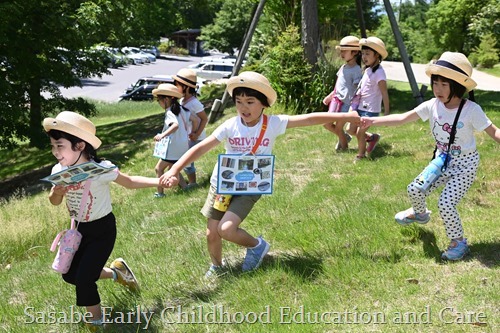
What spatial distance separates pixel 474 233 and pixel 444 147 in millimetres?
853

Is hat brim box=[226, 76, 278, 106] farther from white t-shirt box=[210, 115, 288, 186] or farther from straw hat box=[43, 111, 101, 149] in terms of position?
straw hat box=[43, 111, 101, 149]

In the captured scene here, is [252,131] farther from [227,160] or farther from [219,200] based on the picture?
[219,200]

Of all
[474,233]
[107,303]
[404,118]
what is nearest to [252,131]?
[404,118]

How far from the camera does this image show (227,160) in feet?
14.8

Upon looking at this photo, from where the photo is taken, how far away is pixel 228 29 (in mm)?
63594

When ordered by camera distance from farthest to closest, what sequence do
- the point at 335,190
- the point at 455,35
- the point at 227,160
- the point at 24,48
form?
the point at 455,35 → the point at 24,48 → the point at 335,190 → the point at 227,160

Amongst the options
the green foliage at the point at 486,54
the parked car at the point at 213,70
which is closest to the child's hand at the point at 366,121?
the parked car at the point at 213,70

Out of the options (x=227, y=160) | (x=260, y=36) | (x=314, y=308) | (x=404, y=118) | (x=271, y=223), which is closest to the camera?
(x=314, y=308)

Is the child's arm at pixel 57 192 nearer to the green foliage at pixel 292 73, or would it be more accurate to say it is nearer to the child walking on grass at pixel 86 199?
the child walking on grass at pixel 86 199

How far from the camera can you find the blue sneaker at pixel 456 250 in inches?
178

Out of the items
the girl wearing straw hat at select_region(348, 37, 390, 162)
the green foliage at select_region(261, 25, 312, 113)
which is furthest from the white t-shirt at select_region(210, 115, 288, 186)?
the green foliage at select_region(261, 25, 312, 113)

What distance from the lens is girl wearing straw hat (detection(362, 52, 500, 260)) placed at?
4.55m

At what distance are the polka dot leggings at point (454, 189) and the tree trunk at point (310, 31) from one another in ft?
27.0

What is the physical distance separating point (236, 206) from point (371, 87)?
14.1 feet
